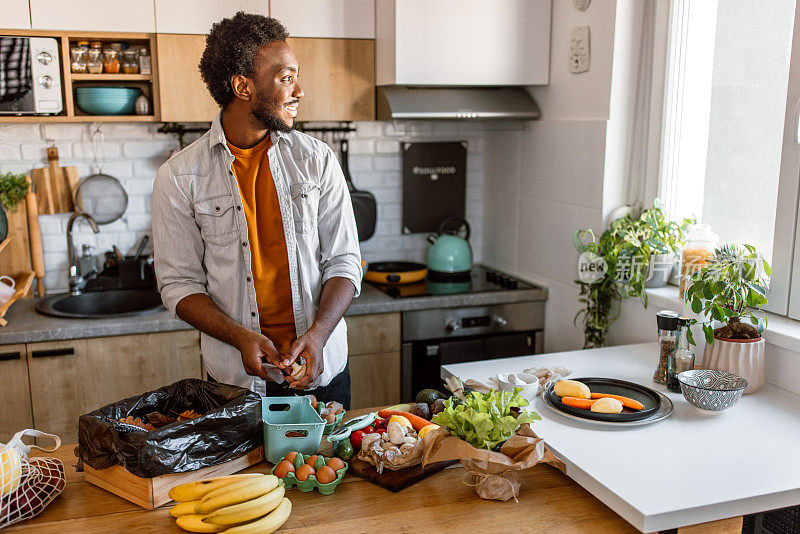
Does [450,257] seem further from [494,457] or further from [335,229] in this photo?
[494,457]

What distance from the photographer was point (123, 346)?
2.82 metres

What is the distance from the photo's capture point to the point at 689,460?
171cm

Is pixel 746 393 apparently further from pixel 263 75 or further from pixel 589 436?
pixel 263 75

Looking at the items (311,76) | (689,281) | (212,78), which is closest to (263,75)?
(212,78)

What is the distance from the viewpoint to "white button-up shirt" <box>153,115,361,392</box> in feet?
6.95

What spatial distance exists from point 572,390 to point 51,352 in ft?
6.08

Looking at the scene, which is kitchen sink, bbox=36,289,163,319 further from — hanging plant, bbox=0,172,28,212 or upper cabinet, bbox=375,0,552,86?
upper cabinet, bbox=375,0,552,86

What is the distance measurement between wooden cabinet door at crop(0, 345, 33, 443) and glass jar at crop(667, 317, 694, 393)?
218 cm

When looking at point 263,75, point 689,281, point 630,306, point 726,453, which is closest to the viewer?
point 726,453

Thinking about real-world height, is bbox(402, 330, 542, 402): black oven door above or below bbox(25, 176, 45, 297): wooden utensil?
below

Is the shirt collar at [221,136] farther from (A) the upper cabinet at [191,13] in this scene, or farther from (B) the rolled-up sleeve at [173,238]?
(A) the upper cabinet at [191,13]

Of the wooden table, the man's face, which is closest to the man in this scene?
the man's face

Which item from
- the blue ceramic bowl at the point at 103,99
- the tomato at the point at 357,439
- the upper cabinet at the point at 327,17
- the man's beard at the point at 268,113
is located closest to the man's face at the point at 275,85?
the man's beard at the point at 268,113

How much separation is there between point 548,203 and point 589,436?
1598 mm
